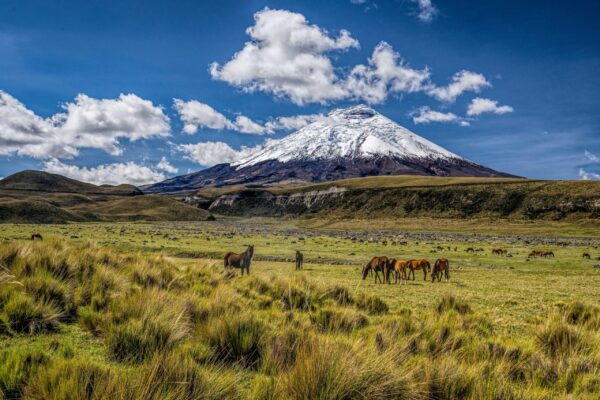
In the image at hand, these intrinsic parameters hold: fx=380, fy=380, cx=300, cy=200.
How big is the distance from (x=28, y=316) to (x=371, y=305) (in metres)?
7.59

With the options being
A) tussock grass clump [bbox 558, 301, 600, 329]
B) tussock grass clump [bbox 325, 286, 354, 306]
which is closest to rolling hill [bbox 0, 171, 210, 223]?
tussock grass clump [bbox 325, 286, 354, 306]

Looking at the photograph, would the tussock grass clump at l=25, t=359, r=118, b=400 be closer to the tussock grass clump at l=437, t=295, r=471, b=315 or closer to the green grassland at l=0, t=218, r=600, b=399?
the green grassland at l=0, t=218, r=600, b=399

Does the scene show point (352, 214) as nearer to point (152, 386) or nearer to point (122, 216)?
point (122, 216)

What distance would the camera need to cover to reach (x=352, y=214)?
4678 inches

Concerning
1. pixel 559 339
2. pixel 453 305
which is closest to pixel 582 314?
pixel 453 305

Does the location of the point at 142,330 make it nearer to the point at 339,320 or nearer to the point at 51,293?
the point at 51,293

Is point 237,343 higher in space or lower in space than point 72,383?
lower

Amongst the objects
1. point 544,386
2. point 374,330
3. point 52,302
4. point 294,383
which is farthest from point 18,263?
point 544,386

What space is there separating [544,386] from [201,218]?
437 ft

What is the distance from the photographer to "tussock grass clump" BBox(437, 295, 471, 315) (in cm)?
983

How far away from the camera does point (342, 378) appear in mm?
3521

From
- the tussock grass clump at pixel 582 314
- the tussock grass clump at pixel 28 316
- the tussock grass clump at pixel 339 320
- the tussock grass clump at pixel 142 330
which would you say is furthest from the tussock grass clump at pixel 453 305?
the tussock grass clump at pixel 28 316

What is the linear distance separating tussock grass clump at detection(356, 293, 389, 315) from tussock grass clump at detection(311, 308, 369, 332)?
2.11 meters

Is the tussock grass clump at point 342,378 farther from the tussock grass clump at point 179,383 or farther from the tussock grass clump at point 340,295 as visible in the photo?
the tussock grass clump at point 340,295
